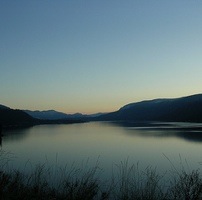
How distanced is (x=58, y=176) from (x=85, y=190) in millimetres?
10987

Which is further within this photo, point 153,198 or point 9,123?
point 9,123

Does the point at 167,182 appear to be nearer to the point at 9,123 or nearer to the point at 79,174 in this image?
the point at 79,174

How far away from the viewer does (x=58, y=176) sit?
2053 centimetres

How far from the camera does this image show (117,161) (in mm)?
36969

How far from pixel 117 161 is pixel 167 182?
1580 cm

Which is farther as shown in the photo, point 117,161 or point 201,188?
point 117,161

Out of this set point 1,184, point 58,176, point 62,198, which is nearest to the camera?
point 1,184

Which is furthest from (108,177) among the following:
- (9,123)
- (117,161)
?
(9,123)

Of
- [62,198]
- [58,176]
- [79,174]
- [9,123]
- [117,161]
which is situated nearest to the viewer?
[62,198]

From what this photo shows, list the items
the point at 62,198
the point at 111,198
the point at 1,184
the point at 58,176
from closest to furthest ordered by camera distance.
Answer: the point at 1,184
the point at 62,198
the point at 111,198
the point at 58,176

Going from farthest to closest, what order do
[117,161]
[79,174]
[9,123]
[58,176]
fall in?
[9,123], [117,161], [79,174], [58,176]

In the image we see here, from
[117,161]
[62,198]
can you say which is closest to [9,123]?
[117,161]

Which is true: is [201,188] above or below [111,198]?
above

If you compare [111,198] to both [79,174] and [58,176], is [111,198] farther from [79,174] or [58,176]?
[79,174]
